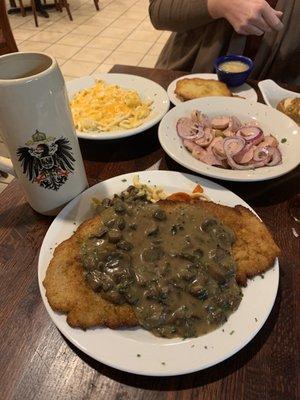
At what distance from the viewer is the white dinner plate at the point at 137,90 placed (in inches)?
59.6

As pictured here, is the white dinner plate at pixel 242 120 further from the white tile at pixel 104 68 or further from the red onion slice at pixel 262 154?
the white tile at pixel 104 68

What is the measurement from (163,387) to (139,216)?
0.49 m

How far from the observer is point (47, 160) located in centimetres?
111

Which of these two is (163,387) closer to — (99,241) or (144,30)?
(99,241)

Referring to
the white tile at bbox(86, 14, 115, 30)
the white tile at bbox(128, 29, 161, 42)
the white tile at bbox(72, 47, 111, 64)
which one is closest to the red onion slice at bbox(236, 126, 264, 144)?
the white tile at bbox(72, 47, 111, 64)

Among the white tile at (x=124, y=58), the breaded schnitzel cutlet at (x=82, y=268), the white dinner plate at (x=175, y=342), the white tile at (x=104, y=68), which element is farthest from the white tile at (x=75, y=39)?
the white dinner plate at (x=175, y=342)

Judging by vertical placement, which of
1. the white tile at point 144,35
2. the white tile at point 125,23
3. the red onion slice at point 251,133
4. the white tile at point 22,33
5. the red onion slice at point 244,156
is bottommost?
the white tile at point 144,35

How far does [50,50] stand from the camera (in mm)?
5414

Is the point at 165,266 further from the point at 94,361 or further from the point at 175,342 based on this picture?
the point at 94,361

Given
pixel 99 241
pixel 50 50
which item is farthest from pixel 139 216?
pixel 50 50

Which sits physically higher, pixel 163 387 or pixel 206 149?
pixel 206 149

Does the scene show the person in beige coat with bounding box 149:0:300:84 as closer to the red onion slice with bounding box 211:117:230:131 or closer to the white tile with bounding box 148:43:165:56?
the red onion slice with bounding box 211:117:230:131

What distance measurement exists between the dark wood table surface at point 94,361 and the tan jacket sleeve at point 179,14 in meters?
1.39

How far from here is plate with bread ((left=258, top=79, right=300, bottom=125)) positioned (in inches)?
64.0
